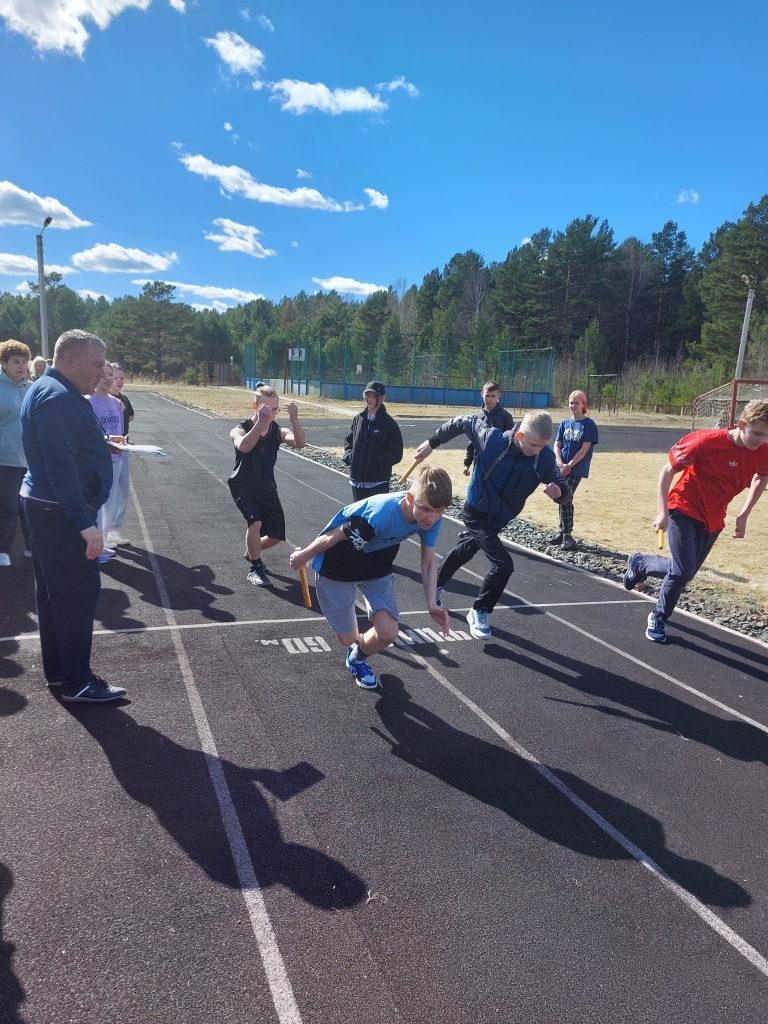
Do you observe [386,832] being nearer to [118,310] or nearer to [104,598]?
[104,598]

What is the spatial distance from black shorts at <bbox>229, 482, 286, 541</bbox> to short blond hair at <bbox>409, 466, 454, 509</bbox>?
3101mm

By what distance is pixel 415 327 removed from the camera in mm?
85625

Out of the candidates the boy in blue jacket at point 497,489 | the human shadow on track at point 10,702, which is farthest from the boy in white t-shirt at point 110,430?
the boy in blue jacket at point 497,489

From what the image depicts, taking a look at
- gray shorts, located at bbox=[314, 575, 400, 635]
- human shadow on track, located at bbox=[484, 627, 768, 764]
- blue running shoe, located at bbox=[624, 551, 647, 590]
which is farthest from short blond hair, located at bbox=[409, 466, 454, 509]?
blue running shoe, located at bbox=[624, 551, 647, 590]

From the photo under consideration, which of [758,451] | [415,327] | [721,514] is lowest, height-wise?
[721,514]

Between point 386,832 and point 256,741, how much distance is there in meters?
1.04

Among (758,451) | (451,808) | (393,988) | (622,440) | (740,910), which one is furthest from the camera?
(622,440)

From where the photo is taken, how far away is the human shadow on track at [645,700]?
13.9 ft

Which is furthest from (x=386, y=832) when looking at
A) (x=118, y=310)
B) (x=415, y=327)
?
(x=118, y=310)

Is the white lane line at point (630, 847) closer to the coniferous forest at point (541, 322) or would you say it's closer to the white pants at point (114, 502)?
the white pants at point (114, 502)

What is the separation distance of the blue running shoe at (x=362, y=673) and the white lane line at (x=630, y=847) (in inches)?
21.2

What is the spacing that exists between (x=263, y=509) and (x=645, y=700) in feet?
12.3

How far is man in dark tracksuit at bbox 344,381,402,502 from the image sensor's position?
7156 millimetres

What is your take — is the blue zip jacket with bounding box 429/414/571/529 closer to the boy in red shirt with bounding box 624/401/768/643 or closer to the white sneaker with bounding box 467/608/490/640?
the white sneaker with bounding box 467/608/490/640
